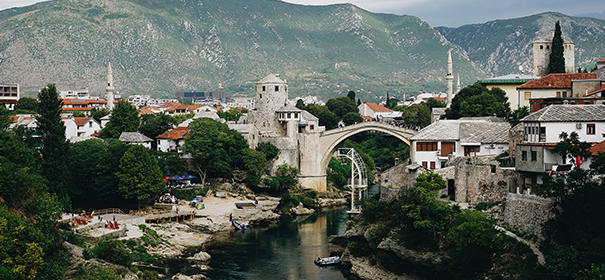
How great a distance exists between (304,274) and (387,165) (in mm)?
55860

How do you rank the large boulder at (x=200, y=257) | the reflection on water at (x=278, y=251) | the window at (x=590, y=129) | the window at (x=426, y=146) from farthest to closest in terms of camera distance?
the window at (x=426, y=146) → the large boulder at (x=200, y=257) → the reflection on water at (x=278, y=251) → the window at (x=590, y=129)

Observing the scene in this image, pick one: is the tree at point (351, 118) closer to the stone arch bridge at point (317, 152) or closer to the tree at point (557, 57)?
the stone arch bridge at point (317, 152)

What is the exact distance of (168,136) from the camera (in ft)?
248

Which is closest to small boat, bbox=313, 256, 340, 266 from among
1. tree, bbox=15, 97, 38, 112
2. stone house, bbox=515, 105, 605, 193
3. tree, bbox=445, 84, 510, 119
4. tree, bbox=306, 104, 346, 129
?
stone house, bbox=515, 105, 605, 193

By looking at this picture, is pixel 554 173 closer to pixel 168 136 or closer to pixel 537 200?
pixel 537 200

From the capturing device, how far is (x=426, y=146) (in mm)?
53906

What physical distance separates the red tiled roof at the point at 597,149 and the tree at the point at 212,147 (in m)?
42.6

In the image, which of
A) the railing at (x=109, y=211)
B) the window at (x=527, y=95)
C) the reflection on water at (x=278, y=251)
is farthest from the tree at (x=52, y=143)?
the window at (x=527, y=95)

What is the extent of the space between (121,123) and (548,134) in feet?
183

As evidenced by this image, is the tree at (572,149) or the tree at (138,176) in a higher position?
the tree at (572,149)

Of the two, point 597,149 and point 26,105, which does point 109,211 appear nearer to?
point 597,149

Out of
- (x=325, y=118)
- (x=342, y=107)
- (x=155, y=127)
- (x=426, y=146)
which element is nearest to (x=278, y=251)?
(x=426, y=146)

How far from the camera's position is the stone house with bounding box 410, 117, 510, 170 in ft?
169

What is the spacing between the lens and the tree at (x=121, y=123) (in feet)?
255
